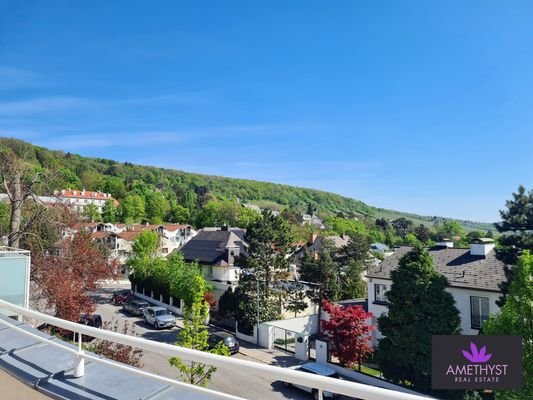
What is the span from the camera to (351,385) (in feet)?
5.45

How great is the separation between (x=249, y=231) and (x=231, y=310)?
5.38 meters

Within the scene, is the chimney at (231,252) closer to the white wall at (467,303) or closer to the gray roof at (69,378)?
the white wall at (467,303)

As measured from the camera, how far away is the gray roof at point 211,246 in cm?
3466

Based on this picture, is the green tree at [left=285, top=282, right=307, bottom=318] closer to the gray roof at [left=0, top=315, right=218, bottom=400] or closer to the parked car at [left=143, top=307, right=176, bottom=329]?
the parked car at [left=143, top=307, right=176, bottom=329]

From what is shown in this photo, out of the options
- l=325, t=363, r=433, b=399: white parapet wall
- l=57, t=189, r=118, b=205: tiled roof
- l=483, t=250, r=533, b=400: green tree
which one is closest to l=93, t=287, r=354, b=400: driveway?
l=325, t=363, r=433, b=399: white parapet wall

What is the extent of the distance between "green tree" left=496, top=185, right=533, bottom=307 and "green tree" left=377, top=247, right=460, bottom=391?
3.34m

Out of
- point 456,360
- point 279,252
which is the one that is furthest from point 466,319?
point 279,252

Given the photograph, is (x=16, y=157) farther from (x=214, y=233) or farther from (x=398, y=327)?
(x=214, y=233)

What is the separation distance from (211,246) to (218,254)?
2452 millimetres

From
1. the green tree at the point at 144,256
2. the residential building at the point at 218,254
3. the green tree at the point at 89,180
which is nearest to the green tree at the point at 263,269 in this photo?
the residential building at the point at 218,254

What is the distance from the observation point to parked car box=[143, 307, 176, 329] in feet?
82.7

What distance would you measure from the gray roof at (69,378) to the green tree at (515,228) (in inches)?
765

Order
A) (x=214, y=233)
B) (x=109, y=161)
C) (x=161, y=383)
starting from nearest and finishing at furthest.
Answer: (x=161, y=383) < (x=214, y=233) < (x=109, y=161)

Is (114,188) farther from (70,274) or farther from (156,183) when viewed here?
(70,274)
